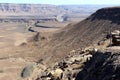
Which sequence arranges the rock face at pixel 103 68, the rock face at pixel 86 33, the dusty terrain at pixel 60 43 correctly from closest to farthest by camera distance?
the rock face at pixel 103 68 → the dusty terrain at pixel 60 43 → the rock face at pixel 86 33

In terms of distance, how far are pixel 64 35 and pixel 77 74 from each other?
56.1 m

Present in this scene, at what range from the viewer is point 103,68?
40.1 ft

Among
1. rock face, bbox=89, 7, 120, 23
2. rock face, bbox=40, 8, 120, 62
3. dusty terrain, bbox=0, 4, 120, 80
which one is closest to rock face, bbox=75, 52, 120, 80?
dusty terrain, bbox=0, 4, 120, 80

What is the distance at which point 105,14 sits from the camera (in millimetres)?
67812

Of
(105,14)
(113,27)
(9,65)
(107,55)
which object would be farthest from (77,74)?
(105,14)

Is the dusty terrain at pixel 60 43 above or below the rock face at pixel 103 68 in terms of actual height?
below

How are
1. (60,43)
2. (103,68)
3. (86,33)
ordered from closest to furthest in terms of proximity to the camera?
(103,68) → (86,33) → (60,43)

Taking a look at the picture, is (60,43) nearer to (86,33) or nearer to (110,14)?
(86,33)

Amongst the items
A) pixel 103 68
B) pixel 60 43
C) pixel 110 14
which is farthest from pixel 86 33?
pixel 103 68

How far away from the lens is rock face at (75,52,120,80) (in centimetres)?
1145

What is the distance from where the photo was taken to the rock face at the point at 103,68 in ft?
37.6

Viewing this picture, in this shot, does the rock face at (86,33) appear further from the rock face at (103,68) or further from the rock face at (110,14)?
the rock face at (103,68)

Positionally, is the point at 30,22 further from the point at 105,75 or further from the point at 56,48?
the point at 105,75

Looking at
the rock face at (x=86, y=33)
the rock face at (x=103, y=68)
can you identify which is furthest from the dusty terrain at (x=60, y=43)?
the rock face at (x=103, y=68)
